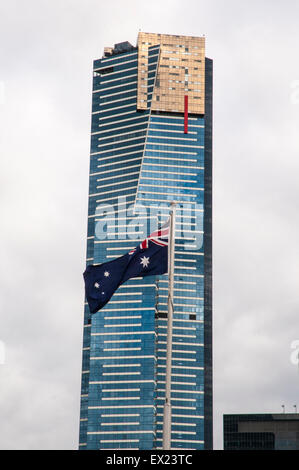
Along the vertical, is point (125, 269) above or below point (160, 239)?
below

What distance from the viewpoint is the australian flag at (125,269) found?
56.1 meters

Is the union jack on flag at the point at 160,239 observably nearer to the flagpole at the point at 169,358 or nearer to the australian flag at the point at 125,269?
the australian flag at the point at 125,269

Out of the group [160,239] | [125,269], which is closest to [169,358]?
[125,269]

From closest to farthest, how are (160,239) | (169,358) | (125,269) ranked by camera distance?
(169,358) → (125,269) → (160,239)

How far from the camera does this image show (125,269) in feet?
185

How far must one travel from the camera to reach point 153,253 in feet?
184

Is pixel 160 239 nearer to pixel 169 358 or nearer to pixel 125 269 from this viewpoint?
pixel 125 269

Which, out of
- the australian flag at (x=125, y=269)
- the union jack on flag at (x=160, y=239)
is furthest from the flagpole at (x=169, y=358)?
the australian flag at (x=125, y=269)

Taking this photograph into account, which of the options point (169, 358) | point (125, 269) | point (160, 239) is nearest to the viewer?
point (169, 358)

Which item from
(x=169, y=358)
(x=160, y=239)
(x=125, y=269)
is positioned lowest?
(x=169, y=358)
